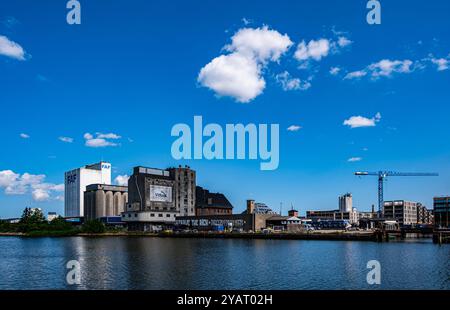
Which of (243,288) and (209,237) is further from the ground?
(243,288)

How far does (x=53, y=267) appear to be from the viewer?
2751 inches

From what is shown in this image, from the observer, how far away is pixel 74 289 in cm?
5022

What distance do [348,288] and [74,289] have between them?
31.0 meters

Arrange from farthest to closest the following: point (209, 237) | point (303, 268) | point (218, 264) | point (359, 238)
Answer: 1. point (209, 237)
2. point (359, 238)
3. point (218, 264)
4. point (303, 268)

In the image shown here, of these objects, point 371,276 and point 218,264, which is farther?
point 218,264

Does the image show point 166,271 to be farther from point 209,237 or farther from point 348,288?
point 209,237
